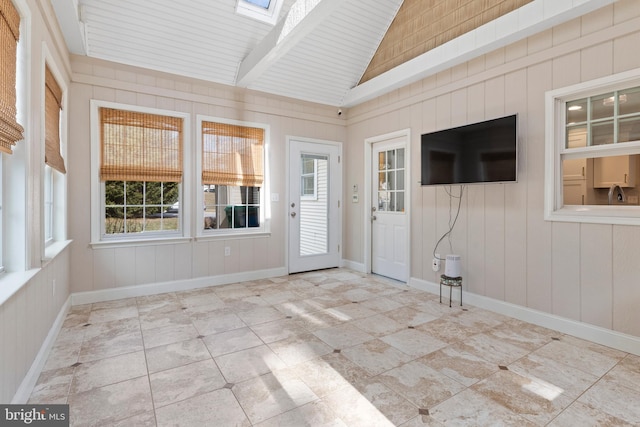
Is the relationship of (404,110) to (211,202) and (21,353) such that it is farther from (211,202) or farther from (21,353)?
(21,353)

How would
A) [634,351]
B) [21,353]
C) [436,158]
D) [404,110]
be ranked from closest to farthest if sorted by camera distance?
1. [21,353]
2. [634,351]
3. [436,158]
4. [404,110]

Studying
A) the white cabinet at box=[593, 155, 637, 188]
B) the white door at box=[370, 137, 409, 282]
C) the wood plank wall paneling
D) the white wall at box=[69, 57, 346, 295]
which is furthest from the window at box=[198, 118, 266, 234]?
the white cabinet at box=[593, 155, 637, 188]

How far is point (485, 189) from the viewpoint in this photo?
3.55m

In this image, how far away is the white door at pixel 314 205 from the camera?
5.14 metres

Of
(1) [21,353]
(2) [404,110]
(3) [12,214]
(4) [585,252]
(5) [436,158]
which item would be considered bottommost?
(1) [21,353]

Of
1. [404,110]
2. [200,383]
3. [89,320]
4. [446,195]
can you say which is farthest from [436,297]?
[89,320]

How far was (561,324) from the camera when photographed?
9.62ft

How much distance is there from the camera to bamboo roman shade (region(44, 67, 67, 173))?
264 centimetres

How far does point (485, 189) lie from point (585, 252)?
1068mm

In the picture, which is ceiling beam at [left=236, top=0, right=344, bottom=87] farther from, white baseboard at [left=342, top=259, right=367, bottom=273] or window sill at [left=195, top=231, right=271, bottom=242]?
white baseboard at [left=342, top=259, right=367, bottom=273]

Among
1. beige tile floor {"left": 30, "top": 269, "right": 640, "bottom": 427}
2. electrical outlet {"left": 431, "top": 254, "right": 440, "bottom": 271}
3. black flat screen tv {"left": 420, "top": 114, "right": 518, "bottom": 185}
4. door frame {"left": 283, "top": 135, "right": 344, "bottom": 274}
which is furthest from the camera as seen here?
door frame {"left": 283, "top": 135, "right": 344, "bottom": 274}

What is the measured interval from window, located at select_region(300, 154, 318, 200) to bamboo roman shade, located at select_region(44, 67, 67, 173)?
9.96 feet

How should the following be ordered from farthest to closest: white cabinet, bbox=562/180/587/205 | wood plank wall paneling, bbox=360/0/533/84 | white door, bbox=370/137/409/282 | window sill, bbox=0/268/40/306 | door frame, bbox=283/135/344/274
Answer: door frame, bbox=283/135/344/274, white door, bbox=370/137/409/282, wood plank wall paneling, bbox=360/0/533/84, white cabinet, bbox=562/180/587/205, window sill, bbox=0/268/40/306

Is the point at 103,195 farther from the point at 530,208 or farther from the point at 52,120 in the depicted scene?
the point at 530,208
